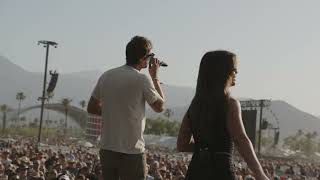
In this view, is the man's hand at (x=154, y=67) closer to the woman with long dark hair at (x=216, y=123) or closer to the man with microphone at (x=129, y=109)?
the man with microphone at (x=129, y=109)

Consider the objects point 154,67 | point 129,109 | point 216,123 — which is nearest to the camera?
point 216,123

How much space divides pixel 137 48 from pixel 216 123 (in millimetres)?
987

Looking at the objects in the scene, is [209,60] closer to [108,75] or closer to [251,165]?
[251,165]

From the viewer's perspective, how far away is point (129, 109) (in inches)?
152

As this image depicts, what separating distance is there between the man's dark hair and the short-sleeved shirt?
3.4 inches

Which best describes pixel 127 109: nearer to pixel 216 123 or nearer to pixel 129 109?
pixel 129 109

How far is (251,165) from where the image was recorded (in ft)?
9.95

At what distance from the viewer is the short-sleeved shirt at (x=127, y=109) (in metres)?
3.83

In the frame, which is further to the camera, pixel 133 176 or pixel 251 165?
pixel 133 176

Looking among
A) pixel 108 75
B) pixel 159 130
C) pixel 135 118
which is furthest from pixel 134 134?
pixel 159 130

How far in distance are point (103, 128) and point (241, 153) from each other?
1.21 meters

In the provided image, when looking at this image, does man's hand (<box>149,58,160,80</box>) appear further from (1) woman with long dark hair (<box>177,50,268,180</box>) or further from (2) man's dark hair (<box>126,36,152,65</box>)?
(1) woman with long dark hair (<box>177,50,268,180</box>)

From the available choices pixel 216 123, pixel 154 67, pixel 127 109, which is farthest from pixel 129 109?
pixel 216 123

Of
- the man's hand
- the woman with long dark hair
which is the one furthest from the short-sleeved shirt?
the woman with long dark hair
